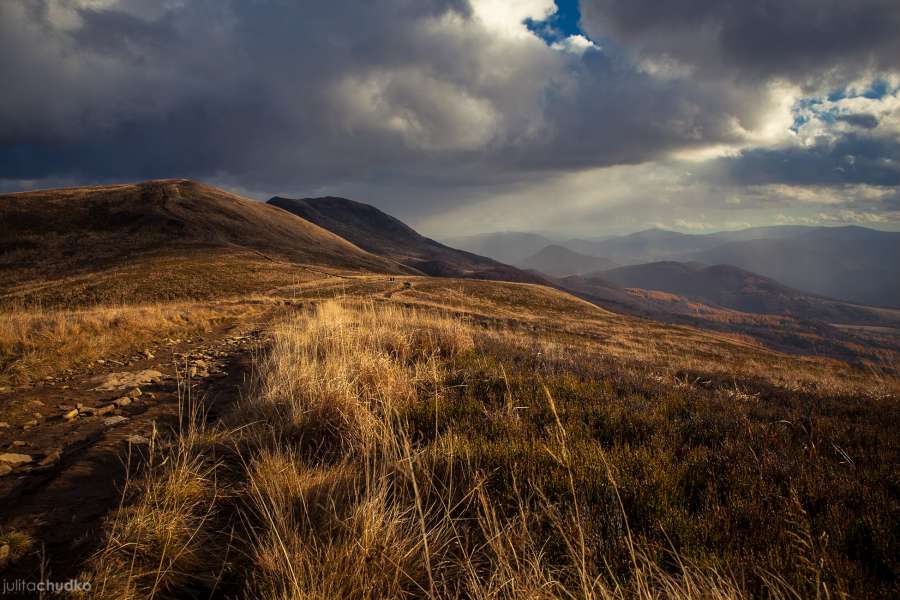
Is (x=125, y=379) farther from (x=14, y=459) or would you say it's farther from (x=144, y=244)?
(x=144, y=244)

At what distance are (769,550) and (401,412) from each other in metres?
3.41

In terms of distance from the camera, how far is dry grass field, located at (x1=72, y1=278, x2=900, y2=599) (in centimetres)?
210

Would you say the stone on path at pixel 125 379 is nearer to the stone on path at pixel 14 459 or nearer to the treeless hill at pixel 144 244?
the stone on path at pixel 14 459

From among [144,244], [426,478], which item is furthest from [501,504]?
[144,244]

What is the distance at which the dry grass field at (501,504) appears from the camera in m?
2.10

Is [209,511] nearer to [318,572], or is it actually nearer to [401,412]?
[318,572]

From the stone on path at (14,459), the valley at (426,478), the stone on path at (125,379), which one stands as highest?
the valley at (426,478)

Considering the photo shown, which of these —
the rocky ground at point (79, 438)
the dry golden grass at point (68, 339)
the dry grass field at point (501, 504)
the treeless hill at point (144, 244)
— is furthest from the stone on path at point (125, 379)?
the treeless hill at point (144, 244)

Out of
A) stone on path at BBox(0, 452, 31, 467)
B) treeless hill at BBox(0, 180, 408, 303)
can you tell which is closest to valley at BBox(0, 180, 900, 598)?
stone on path at BBox(0, 452, 31, 467)

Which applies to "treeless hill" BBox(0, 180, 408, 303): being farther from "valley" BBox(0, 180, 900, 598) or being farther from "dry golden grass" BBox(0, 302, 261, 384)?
"valley" BBox(0, 180, 900, 598)

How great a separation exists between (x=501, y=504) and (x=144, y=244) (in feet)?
207

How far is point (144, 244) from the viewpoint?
164ft

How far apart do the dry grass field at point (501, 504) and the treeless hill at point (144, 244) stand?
29.9 meters

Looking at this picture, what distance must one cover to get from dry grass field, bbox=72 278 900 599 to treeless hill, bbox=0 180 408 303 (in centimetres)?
2987
